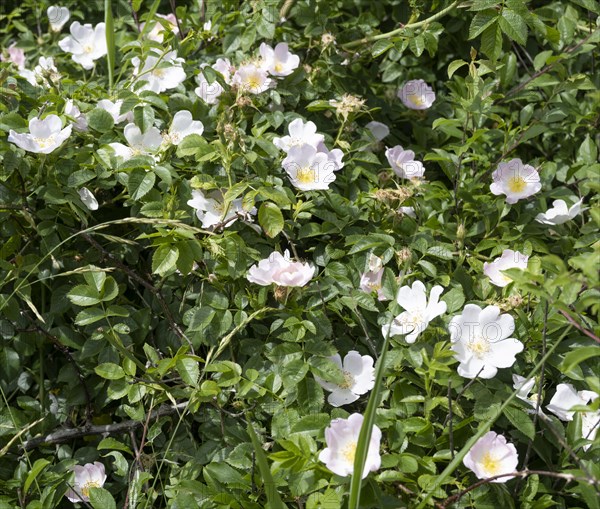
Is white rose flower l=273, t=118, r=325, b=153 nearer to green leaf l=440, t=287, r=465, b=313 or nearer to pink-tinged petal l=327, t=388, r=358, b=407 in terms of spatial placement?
green leaf l=440, t=287, r=465, b=313

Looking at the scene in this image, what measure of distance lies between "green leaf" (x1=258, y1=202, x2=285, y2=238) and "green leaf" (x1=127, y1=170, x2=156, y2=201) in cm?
27

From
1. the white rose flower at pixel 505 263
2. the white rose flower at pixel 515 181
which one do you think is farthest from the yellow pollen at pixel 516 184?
the white rose flower at pixel 505 263

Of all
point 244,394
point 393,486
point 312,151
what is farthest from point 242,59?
point 393,486

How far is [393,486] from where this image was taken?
146cm

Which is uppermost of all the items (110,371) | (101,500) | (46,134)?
(46,134)

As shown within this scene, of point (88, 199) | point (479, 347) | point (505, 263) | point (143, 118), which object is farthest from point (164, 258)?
point (505, 263)

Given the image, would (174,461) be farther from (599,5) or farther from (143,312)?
(599,5)

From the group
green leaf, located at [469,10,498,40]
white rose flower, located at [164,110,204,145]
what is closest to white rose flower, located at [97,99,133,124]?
white rose flower, located at [164,110,204,145]

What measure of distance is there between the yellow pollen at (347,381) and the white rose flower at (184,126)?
695 mm

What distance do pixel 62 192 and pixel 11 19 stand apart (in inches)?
49.8

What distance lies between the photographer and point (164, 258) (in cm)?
161

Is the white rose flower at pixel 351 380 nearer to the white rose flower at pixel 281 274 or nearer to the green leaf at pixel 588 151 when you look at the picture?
the white rose flower at pixel 281 274

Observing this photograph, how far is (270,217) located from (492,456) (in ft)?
2.12

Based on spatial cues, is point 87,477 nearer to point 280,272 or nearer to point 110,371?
point 110,371
